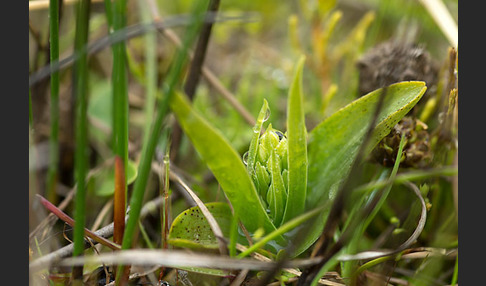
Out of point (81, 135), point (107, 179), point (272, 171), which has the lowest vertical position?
point (107, 179)

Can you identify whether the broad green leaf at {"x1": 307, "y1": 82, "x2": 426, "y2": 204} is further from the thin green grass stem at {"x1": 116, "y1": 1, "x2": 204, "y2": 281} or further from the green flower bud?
the thin green grass stem at {"x1": 116, "y1": 1, "x2": 204, "y2": 281}

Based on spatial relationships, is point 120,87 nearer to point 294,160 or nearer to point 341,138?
point 294,160

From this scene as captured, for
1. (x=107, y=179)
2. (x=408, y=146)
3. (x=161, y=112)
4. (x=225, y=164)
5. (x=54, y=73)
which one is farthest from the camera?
(x=107, y=179)

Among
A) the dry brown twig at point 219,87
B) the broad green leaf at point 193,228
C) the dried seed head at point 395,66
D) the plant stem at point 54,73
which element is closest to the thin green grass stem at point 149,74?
the dry brown twig at point 219,87

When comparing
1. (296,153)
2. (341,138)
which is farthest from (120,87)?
(341,138)

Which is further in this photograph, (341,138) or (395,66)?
(395,66)

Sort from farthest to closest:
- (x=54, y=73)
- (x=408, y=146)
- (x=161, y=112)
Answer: (x=408, y=146)
(x=54, y=73)
(x=161, y=112)

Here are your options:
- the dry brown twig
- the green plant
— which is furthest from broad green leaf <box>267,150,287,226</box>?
the dry brown twig
